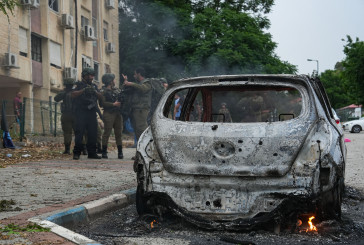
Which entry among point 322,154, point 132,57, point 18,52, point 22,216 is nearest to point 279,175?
point 322,154

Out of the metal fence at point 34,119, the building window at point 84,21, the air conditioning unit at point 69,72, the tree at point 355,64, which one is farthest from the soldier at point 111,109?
the tree at point 355,64

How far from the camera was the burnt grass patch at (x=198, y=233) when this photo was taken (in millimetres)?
4961

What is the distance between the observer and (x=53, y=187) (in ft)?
25.9

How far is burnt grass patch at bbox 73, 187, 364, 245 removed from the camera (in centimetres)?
496

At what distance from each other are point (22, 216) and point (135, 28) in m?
36.3

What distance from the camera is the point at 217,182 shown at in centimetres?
526

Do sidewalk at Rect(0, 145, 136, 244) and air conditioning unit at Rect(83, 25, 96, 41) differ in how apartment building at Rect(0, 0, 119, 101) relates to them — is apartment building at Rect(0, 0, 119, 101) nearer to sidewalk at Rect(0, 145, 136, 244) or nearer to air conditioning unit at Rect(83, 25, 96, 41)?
air conditioning unit at Rect(83, 25, 96, 41)

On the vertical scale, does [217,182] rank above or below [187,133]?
below

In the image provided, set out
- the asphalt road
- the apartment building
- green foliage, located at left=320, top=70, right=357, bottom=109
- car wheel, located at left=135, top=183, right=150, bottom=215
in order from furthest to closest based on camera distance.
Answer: green foliage, located at left=320, top=70, right=357, bottom=109 → the apartment building → car wheel, located at left=135, top=183, right=150, bottom=215 → the asphalt road

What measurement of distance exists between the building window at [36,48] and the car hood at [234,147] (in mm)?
23042

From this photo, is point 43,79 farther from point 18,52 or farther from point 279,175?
point 279,175

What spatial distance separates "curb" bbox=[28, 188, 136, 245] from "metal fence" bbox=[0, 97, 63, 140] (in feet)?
40.2

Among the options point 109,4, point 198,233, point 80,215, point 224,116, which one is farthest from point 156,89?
point 109,4

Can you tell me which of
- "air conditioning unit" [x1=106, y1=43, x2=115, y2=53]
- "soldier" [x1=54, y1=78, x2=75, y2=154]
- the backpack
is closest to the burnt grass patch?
the backpack
